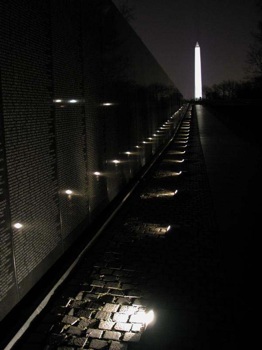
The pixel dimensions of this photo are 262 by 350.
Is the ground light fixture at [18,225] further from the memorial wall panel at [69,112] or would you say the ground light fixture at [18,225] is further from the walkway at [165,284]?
the memorial wall panel at [69,112]

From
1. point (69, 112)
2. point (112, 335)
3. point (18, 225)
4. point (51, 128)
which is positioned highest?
point (69, 112)

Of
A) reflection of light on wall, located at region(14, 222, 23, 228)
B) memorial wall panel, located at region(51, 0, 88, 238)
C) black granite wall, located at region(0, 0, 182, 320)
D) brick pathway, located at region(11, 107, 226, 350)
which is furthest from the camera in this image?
memorial wall panel, located at region(51, 0, 88, 238)

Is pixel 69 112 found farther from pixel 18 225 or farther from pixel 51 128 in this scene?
pixel 18 225

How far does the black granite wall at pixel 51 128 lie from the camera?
3723mm

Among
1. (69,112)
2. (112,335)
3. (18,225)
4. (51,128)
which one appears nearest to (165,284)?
(112,335)

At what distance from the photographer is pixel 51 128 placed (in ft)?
15.9

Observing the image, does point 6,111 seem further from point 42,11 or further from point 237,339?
point 237,339

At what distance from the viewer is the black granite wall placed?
3.72 metres

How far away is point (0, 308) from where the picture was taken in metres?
3.51

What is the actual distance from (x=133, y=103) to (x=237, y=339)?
28.4 ft

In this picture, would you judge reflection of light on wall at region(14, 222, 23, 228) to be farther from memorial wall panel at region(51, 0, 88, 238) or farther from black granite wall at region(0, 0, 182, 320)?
memorial wall panel at region(51, 0, 88, 238)

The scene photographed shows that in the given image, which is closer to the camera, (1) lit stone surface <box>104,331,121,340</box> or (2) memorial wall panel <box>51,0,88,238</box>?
(1) lit stone surface <box>104,331,121,340</box>

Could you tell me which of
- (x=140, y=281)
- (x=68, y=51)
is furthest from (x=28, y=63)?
(x=140, y=281)

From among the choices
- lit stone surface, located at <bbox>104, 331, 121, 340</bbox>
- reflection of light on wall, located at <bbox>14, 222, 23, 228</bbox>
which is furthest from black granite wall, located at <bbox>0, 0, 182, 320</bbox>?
lit stone surface, located at <bbox>104, 331, 121, 340</bbox>
